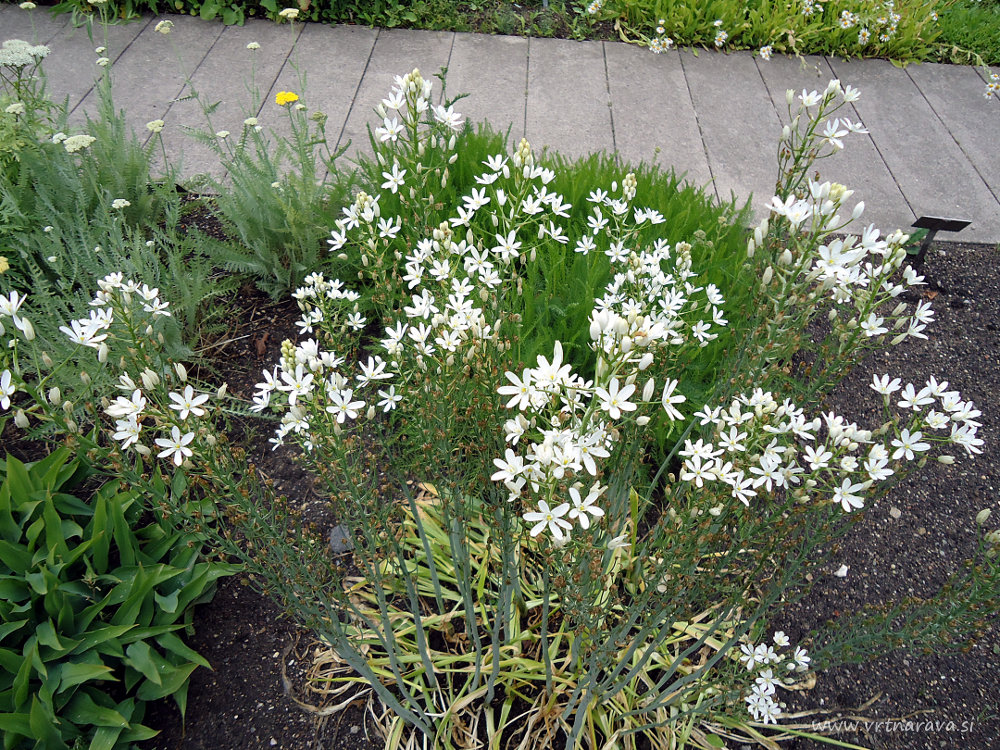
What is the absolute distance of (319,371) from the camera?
4.83ft

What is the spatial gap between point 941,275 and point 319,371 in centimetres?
388

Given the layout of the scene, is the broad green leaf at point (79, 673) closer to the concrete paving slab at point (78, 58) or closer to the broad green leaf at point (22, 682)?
the broad green leaf at point (22, 682)

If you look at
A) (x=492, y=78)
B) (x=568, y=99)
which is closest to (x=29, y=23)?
(x=492, y=78)

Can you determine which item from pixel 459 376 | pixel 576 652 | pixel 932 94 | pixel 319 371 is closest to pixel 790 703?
pixel 576 652

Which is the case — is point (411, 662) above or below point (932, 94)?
below

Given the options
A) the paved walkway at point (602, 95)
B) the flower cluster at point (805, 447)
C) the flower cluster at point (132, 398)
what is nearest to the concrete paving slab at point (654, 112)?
the paved walkway at point (602, 95)

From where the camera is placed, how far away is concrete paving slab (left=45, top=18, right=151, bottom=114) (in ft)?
16.0

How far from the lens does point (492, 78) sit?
17.3 feet

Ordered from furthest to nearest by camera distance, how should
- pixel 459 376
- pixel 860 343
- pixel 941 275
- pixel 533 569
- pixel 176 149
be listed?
pixel 176 149, pixel 941 275, pixel 533 569, pixel 860 343, pixel 459 376

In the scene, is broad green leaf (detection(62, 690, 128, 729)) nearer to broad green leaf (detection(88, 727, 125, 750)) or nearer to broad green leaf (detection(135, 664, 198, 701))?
broad green leaf (detection(88, 727, 125, 750))

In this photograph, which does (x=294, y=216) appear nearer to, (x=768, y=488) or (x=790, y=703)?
(x=768, y=488)

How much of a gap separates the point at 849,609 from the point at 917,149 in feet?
12.6

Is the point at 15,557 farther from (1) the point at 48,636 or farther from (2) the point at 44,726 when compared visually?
(2) the point at 44,726

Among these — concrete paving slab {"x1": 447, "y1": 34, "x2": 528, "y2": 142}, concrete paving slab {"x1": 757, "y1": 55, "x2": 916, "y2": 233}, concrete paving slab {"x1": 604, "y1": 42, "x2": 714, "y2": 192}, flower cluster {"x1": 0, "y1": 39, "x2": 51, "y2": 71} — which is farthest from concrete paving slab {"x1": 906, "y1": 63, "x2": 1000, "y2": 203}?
flower cluster {"x1": 0, "y1": 39, "x2": 51, "y2": 71}
